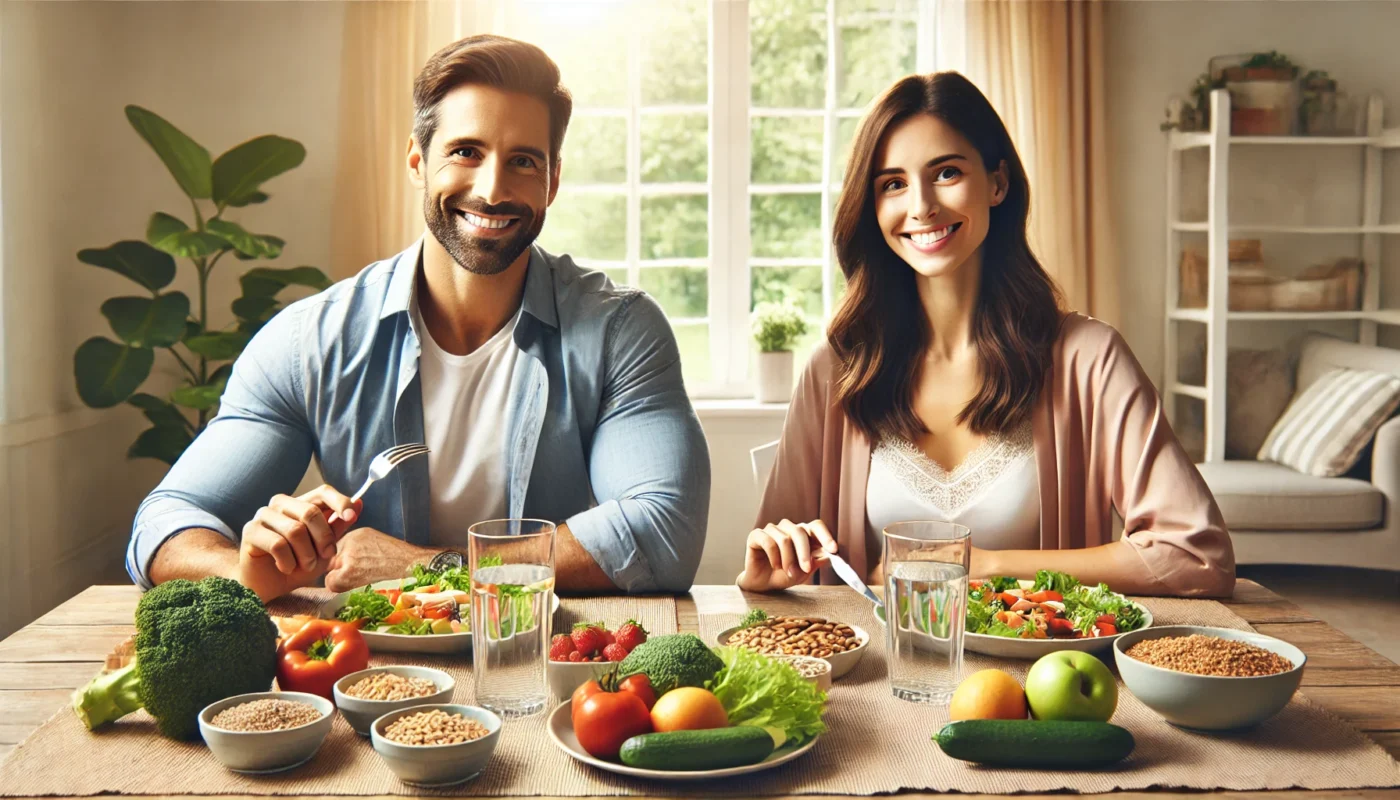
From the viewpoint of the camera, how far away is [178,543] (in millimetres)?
1666

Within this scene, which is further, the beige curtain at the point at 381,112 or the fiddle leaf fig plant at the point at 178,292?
the beige curtain at the point at 381,112

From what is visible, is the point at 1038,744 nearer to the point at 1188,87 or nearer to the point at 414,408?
the point at 414,408

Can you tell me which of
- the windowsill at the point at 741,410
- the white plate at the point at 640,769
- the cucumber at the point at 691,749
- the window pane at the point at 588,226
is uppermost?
the window pane at the point at 588,226

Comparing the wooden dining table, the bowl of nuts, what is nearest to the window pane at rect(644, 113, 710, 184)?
the wooden dining table

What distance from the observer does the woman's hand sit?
1589 millimetres

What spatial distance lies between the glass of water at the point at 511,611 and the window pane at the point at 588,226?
12.1ft

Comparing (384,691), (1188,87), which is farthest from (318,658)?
(1188,87)

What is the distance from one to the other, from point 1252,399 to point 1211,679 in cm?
412

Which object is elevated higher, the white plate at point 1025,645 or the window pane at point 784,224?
the window pane at point 784,224

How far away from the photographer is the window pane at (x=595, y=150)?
474 cm

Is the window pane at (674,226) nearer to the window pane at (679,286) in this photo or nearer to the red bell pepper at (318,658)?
the window pane at (679,286)

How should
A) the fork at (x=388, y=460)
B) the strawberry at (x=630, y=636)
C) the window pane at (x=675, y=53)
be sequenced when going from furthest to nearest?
the window pane at (x=675, y=53) < the fork at (x=388, y=460) < the strawberry at (x=630, y=636)

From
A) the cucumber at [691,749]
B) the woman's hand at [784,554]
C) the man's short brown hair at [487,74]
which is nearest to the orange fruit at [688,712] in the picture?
the cucumber at [691,749]

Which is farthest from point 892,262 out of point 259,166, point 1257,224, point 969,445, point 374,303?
point 1257,224
